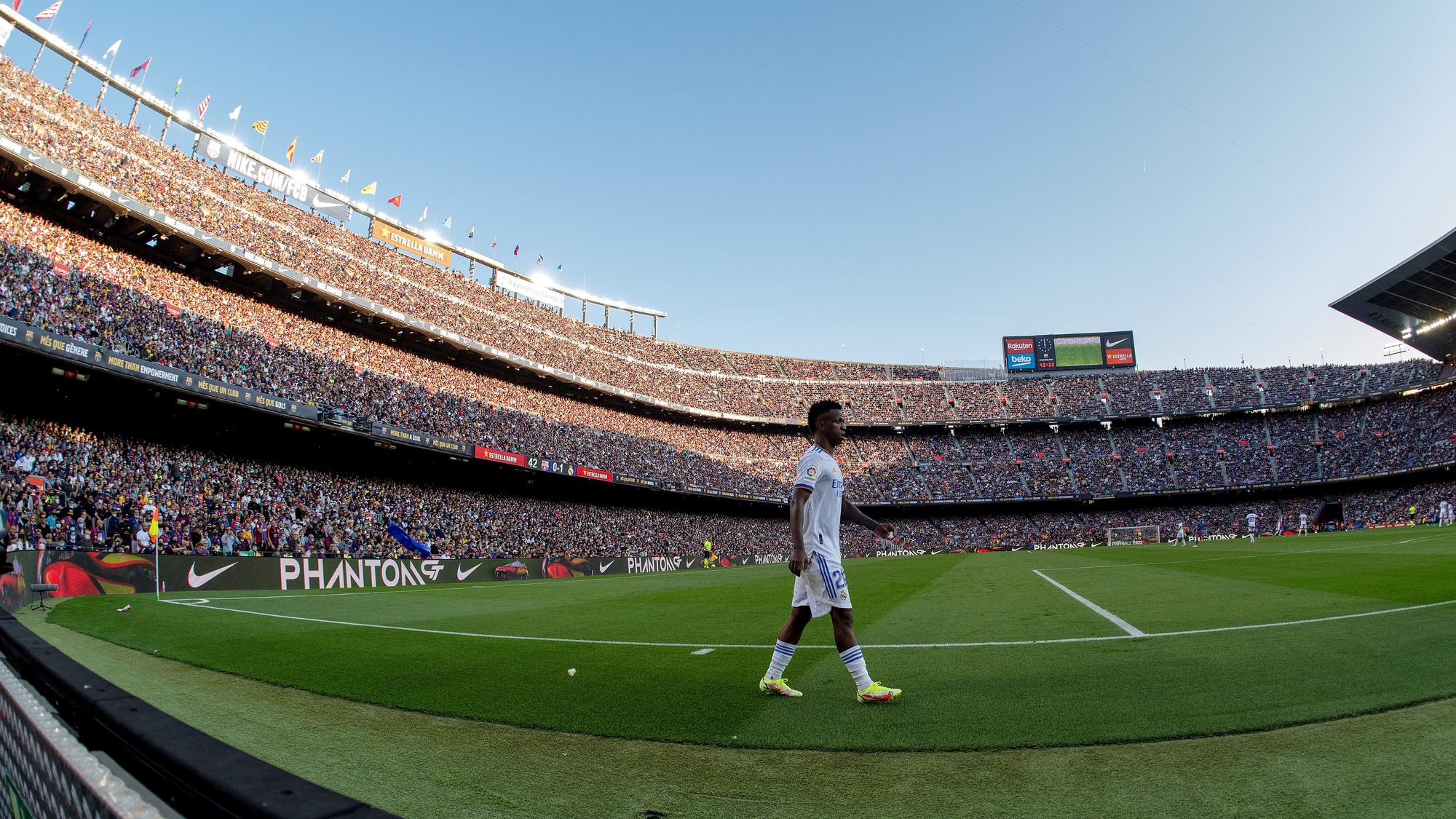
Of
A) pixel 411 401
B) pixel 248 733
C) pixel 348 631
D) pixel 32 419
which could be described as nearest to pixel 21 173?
pixel 32 419

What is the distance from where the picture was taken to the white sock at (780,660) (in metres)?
5.62

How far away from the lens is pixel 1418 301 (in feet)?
146

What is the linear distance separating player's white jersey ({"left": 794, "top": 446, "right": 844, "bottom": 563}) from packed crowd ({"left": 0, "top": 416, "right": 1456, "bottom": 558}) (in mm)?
10131

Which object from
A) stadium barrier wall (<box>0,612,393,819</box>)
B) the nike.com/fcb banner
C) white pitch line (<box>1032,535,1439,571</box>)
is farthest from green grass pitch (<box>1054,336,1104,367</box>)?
stadium barrier wall (<box>0,612,393,819</box>)

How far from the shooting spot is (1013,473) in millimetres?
66438

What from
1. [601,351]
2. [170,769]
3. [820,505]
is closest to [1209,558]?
[820,505]

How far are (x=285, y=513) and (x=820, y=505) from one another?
28270 mm

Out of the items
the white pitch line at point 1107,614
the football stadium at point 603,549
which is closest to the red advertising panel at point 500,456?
the football stadium at point 603,549

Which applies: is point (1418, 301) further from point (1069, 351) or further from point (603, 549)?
point (603, 549)

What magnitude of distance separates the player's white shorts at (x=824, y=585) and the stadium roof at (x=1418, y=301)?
47606 millimetres

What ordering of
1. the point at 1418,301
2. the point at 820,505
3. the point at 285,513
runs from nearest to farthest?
the point at 820,505 → the point at 285,513 → the point at 1418,301

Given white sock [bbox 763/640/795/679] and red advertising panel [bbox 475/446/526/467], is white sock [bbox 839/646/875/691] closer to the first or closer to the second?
white sock [bbox 763/640/795/679]

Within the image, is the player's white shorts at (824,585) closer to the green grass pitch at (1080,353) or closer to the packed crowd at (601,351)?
the packed crowd at (601,351)

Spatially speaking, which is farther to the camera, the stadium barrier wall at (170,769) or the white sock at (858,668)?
the white sock at (858,668)
